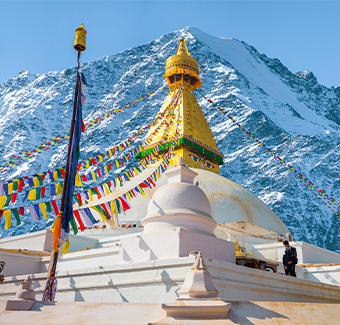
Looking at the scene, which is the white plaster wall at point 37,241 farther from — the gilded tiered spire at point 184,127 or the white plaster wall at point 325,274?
the gilded tiered spire at point 184,127

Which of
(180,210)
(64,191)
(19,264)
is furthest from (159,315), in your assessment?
(19,264)

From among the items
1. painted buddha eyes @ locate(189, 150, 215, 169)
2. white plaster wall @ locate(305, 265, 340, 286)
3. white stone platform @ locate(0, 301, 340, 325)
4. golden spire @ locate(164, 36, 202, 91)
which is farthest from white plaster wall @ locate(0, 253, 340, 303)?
golden spire @ locate(164, 36, 202, 91)

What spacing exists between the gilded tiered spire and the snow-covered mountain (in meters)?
38.3

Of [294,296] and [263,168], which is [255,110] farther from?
[294,296]

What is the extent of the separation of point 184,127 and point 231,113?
59743 mm

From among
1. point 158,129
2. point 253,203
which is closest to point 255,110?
point 158,129

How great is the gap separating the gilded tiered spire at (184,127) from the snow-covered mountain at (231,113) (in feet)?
126

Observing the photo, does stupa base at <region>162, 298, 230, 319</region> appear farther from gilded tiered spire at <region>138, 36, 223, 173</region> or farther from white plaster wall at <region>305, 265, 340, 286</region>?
gilded tiered spire at <region>138, 36, 223, 173</region>

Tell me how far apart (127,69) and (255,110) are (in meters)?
32.7

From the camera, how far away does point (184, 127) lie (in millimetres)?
18406

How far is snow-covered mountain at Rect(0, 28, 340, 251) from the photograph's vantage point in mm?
61688

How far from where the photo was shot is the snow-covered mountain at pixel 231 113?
202 feet

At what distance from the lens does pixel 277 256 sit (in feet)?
38.3

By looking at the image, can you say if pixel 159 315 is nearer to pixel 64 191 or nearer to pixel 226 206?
pixel 64 191
